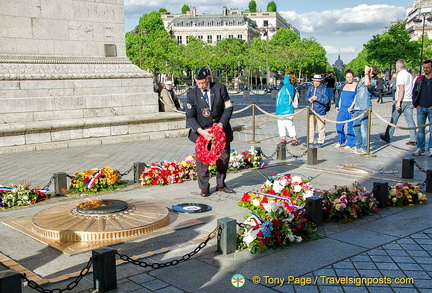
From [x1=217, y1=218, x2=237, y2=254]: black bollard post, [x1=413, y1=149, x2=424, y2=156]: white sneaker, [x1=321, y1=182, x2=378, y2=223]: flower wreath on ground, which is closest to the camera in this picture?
[x1=217, y1=218, x2=237, y2=254]: black bollard post

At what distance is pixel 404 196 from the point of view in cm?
704

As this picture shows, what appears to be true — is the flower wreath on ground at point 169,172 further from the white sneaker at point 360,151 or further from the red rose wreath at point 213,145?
the white sneaker at point 360,151

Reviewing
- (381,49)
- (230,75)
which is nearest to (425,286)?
(381,49)

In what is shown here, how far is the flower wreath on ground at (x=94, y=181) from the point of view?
8031mm

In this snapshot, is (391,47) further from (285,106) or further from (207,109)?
(207,109)

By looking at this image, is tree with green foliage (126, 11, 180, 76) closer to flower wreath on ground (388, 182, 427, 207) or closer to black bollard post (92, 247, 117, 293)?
flower wreath on ground (388, 182, 427, 207)

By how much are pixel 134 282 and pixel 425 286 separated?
2.53 metres

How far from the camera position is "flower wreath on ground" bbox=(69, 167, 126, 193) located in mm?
8031

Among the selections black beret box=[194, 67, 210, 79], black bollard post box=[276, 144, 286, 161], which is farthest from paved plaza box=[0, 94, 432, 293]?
black bollard post box=[276, 144, 286, 161]

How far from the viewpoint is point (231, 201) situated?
7.29 metres

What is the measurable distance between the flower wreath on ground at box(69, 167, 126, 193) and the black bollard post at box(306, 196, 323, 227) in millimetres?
3651

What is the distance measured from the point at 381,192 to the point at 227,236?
292 centimetres

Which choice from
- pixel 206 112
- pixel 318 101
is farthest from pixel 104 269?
pixel 318 101

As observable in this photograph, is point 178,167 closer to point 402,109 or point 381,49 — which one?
point 402,109
